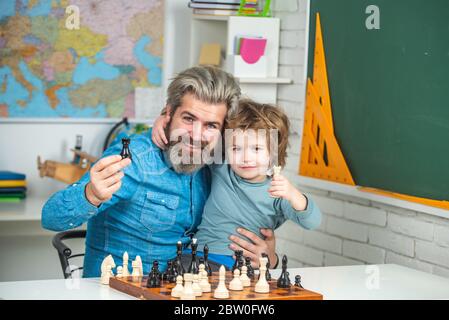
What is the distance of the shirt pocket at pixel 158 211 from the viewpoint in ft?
8.96

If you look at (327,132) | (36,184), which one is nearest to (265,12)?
(327,132)

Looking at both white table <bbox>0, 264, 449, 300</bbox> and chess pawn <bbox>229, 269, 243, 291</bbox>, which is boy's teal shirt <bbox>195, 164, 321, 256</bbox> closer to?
white table <bbox>0, 264, 449, 300</bbox>

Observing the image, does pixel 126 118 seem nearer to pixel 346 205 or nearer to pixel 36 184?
pixel 36 184

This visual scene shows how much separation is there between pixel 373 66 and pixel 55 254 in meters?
1.98

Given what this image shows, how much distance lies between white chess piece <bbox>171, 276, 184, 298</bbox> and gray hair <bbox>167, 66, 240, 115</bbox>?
2.72 feet

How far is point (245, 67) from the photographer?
3953 mm

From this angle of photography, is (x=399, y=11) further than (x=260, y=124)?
Yes

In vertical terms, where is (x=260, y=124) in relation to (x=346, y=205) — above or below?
above

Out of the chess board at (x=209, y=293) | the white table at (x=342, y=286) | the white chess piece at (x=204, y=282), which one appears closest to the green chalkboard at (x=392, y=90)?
the white table at (x=342, y=286)

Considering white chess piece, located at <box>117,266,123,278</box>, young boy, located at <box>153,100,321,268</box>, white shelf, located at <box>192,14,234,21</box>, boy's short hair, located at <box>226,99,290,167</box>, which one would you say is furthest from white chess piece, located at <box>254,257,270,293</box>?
white shelf, located at <box>192,14,234,21</box>

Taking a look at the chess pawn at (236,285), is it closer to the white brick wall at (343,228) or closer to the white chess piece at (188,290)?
the white chess piece at (188,290)

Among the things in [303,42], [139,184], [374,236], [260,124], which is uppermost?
[303,42]

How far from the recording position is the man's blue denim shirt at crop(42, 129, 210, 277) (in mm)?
2715

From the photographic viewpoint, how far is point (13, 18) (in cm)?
415
